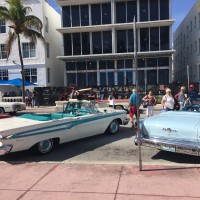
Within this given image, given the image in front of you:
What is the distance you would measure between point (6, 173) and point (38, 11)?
26710 mm

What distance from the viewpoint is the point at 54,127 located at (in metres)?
7.78

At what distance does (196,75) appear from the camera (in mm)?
33625

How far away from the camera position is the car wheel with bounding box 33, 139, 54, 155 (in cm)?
750

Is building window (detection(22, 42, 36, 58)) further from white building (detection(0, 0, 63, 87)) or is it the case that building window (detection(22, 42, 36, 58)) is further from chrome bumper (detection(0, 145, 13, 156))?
chrome bumper (detection(0, 145, 13, 156))

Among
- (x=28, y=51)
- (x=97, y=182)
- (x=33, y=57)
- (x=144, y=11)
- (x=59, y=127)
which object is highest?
(x=144, y=11)

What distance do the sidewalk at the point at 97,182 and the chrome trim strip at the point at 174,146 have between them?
382 millimetres

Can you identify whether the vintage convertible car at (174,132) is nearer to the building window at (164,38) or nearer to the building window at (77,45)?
the building window at (164,38)

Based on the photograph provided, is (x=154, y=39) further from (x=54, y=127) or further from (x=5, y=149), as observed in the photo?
(x=5, y=149)

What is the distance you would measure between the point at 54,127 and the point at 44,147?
0.58m

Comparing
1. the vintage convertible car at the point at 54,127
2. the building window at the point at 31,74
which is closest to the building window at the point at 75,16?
the building window at the point at 31,74

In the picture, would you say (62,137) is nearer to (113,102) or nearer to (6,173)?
(6,173)

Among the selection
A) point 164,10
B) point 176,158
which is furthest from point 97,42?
point 176,158

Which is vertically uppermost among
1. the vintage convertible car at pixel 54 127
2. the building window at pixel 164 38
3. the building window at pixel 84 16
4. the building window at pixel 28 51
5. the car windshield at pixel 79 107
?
the building window at pixel 84 16

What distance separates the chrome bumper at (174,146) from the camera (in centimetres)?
616
